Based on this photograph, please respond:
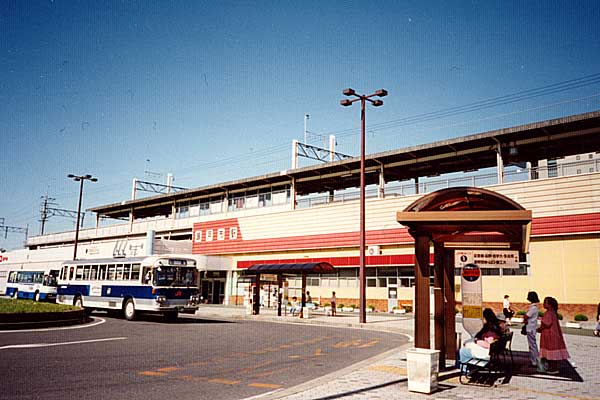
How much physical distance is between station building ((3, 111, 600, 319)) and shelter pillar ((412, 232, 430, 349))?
7.14m

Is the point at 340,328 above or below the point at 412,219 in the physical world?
below

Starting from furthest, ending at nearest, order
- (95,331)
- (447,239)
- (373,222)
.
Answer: (373,222) < (95,331) < (447,239)

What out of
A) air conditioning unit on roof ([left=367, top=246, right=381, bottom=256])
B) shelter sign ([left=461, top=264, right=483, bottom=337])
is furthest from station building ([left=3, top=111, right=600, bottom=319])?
shelter sign ([left=461, top=264, right=483, bottom=337])

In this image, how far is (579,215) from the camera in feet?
87.5

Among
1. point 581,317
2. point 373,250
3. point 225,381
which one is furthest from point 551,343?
point 373,250

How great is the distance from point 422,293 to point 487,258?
328 centimetres

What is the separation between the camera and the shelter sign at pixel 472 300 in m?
11.9

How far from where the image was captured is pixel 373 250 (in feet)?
115

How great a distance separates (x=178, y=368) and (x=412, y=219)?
581 centimetres

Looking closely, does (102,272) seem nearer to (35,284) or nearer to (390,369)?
(35,284)

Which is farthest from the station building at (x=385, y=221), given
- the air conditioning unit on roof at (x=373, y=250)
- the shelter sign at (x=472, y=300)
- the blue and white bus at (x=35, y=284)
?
the blue and white bus at (x=35, y=284)

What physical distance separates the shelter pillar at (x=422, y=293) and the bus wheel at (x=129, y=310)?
59.7ft

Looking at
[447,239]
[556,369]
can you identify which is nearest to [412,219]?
[447,239]

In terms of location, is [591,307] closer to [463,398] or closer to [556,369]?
[556,369]
